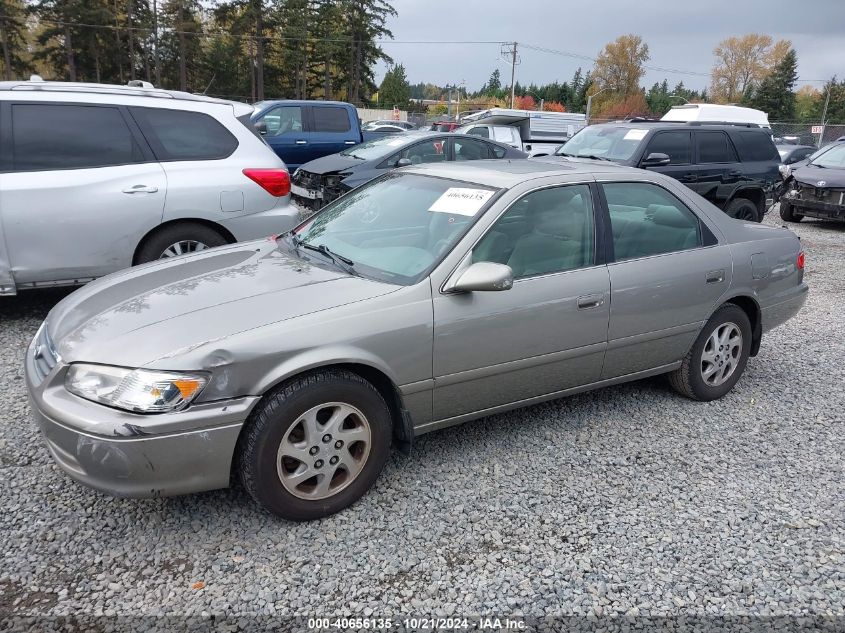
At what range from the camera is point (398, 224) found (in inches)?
138

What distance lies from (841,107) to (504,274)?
82.6 m

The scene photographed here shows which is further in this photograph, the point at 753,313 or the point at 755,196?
the point at 755,196

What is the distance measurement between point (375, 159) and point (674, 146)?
4.38 metres

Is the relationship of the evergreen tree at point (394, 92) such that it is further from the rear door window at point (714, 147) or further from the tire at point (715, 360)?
the tire at point (715, 360)

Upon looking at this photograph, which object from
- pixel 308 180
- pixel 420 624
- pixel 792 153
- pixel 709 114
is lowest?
pixel 420 624

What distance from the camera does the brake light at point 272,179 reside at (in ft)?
18.4

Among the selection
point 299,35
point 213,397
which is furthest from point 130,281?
point 299,35

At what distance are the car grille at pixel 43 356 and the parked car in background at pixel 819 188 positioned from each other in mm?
12702

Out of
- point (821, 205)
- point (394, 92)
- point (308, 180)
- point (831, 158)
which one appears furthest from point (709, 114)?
point (394, 92)

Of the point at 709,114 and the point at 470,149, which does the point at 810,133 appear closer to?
the point at 709,114

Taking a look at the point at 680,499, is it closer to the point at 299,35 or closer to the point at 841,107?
the point at 299,35

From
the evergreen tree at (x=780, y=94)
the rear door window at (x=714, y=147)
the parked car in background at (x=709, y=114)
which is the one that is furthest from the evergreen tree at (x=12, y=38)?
the evergreen tree at (x=780, y=94)

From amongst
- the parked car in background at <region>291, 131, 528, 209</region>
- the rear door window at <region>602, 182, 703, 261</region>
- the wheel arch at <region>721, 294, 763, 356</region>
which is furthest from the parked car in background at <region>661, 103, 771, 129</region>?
the rear door window at <region>602, 182, 703, 261</region>

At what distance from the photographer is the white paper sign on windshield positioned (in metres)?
3.29
